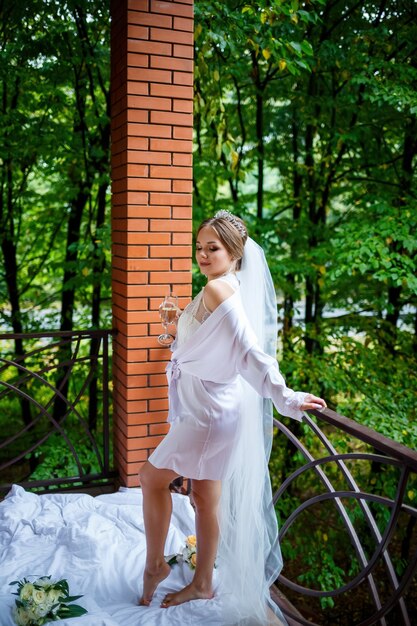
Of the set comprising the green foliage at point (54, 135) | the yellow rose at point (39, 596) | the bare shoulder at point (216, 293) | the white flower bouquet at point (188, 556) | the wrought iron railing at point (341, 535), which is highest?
the green foliage at point (54, 135)

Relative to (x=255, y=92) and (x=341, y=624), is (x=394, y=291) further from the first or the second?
(x=341, y=624)

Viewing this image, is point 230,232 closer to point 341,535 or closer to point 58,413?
point 58,413

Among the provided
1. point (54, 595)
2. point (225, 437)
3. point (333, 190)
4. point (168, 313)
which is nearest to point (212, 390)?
point (225, 437)

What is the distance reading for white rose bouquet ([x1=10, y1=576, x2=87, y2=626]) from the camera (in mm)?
2158

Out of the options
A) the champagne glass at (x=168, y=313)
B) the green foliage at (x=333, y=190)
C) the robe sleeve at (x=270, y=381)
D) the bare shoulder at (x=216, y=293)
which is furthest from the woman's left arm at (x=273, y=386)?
the green foliage at (x=333, y=190)

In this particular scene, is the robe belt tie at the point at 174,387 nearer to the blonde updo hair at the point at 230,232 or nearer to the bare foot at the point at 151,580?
the blonde updo hair at the point at 230,232

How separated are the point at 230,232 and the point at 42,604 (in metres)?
1.62

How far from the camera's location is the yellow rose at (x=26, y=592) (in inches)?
86.1

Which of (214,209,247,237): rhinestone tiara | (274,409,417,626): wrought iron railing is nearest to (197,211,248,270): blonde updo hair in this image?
(214,209,247,237): rhinestone tiara

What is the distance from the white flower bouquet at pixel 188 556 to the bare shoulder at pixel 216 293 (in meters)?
1.18

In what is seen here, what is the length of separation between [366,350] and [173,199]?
3.23 m

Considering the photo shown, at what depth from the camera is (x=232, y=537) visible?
233 cm

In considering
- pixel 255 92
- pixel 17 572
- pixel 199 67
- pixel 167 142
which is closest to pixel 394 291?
pixel 255 92

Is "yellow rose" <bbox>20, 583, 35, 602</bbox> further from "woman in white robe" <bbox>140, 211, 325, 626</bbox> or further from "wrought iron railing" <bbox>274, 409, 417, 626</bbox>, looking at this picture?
"wrought iron railing" <bbox>274, 409, 417, 626</bbox>
